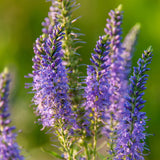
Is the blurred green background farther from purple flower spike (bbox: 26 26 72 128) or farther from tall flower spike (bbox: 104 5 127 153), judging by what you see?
purple flower spike (bbox: 26 26 72 128)

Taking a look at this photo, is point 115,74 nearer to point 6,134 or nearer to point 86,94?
point 86,94

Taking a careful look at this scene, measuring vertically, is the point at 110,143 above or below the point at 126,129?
below

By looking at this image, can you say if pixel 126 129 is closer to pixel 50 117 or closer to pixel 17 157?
pixel 50 117

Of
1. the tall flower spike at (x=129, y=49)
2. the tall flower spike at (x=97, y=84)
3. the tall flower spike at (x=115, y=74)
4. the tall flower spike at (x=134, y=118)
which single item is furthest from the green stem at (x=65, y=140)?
the tall flower spike at (x=129, y=49)

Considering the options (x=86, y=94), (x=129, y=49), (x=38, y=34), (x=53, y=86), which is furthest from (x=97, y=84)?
(x=38, y=34)

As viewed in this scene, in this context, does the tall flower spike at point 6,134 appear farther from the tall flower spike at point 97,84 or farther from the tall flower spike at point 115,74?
the tall flower spike at point 115,74

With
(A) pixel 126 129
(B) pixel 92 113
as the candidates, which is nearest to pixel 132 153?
(A) pixel 126 129
